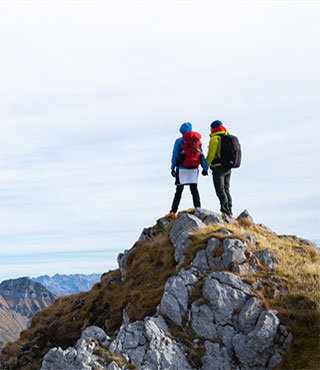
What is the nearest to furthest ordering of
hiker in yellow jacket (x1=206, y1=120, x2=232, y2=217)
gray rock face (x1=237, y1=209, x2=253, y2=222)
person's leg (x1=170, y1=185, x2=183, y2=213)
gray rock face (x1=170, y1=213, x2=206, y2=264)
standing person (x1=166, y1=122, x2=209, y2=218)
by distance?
gray rock face (x1=170, y1=213, x2=206, y2=264) < standing person (x1=166, y1=122, x2=209, y2=218) < person's leg (x1=170, y1=185, x2=183, y2=213) < hiker in yellow jacket (x1=206, y1=120, x2=232, y2=217) < gray rock face (x1=237, y1=209, x2=253, y2=222)

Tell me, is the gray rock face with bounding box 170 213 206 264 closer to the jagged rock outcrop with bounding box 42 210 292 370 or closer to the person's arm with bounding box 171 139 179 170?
the jagged rock outcrop with bounding box 42 210 292 370

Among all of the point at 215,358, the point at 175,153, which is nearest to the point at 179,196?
the point at 175,153

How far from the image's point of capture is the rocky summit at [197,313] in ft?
51.4

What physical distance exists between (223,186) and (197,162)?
86.3 inches

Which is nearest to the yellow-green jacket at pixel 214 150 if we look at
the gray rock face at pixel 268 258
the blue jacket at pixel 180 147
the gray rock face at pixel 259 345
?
the blue jacket at pixel 180 147

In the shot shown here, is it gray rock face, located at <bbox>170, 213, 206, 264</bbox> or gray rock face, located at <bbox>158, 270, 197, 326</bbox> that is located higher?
gray rock face, located at <bbox>170, 213, 206, 264</bbox>

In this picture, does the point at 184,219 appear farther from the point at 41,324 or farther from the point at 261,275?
the point at 41,324

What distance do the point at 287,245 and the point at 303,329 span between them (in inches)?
329

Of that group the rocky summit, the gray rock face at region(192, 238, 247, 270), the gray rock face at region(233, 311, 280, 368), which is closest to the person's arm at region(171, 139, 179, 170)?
the rocky summit

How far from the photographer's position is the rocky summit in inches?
616

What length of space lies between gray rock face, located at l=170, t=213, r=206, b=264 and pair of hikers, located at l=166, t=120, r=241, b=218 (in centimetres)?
182

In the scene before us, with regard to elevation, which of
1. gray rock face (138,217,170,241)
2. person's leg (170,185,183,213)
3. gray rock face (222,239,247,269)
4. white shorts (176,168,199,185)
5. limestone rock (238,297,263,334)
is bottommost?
limestone rock (238,297,263,334)

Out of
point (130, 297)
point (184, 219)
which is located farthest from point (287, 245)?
point (130, 297)

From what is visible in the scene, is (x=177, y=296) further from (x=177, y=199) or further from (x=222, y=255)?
(x=177, y=199)
